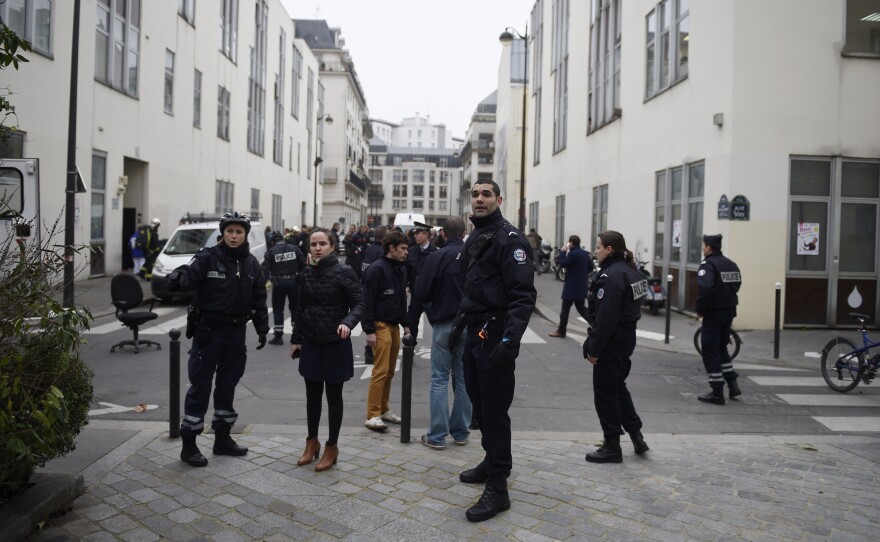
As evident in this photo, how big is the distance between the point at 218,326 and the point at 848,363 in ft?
25.0

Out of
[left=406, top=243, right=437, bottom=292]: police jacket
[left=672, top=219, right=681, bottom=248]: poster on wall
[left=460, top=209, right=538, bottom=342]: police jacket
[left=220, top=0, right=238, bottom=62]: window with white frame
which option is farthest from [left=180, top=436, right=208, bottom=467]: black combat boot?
[left=220, top=0, right=238, bottom=62]: window with white frame

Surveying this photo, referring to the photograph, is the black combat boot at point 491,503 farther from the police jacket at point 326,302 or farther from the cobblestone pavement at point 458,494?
the police jacket at point 326,302

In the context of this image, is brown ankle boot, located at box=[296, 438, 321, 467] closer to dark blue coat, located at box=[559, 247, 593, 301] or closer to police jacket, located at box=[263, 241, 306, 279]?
Answer: police jacket, located at box=[263, 241, 306, 279]

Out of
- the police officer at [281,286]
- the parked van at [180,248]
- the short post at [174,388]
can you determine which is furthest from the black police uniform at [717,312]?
the parked van at [180,248]

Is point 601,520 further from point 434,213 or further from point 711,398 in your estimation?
point 434,213

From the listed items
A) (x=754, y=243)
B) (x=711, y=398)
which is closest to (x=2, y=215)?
(x=711, y=398)

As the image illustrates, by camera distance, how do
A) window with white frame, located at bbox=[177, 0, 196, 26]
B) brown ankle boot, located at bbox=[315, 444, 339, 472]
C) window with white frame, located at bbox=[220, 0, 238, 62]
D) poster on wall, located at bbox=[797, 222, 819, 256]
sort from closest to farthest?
brown ankle boot, located at bbox=[315, 444, 339, 472] < poster on wall, located at bbox=[797, 222, 819, 256] < window with white frame, located at bbox=[177, 0, 196, 26] < window with white frame, located at bbox=[220, 0, 238, 62]

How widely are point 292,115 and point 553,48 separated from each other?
24.5m

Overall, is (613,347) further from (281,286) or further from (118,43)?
(118,43)

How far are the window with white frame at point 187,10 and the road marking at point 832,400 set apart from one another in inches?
1007

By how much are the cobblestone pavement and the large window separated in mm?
18088

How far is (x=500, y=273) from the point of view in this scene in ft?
15.0

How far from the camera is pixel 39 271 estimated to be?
12.8ft

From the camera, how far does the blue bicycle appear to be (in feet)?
27.8
